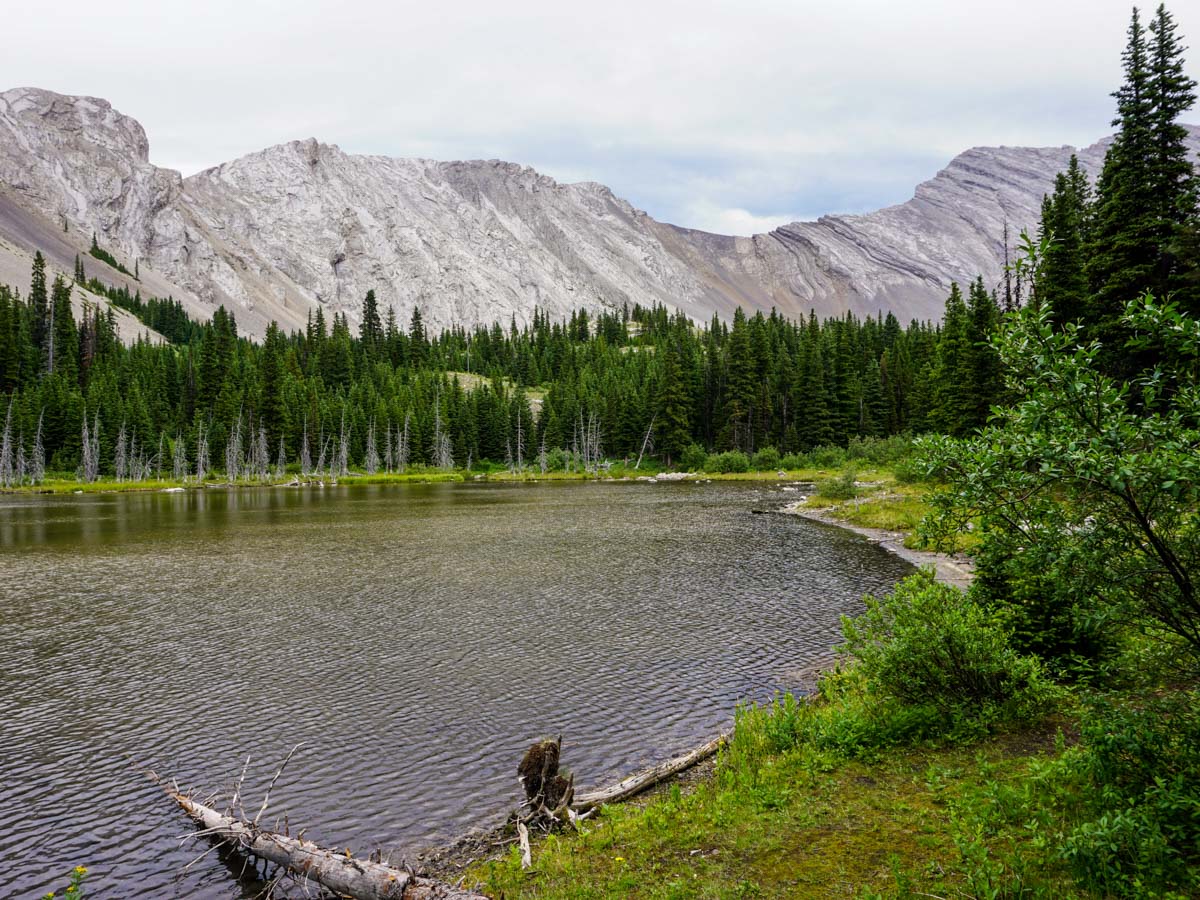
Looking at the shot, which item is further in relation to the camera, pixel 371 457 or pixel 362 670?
pixel 371 457

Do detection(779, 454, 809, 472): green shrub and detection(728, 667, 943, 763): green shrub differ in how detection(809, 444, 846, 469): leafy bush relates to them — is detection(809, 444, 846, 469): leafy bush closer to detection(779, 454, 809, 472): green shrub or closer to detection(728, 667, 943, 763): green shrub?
detection(779, 454, 809, 472): green shrub

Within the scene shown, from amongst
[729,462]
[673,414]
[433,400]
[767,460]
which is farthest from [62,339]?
[767,460]

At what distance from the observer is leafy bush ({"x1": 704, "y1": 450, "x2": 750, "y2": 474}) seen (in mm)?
116062

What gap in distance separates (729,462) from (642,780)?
106282 mm

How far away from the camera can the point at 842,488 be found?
66375mm

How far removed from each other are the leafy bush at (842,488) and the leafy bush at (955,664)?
5465cm

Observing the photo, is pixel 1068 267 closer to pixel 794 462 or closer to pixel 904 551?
pixel 904 551

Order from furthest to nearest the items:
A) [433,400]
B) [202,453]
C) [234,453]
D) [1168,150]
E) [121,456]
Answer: [433,400] → [234,453] → [202,453] → [121,456] → [1168,150]

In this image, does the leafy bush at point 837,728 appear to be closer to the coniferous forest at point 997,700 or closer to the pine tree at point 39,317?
the coniferous forest at point 997,700

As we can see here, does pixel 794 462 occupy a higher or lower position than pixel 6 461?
lower

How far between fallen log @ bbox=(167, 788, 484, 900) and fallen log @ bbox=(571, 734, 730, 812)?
377 centimetres

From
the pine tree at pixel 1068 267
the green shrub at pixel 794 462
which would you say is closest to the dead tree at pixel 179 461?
the green shrub at pixel 794 462

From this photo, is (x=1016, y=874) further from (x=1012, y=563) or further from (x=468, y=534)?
(x=468, y=534)

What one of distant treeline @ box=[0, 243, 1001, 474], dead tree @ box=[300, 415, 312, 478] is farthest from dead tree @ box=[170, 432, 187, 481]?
dead tree @ box=[300, 415, 312, 478]
